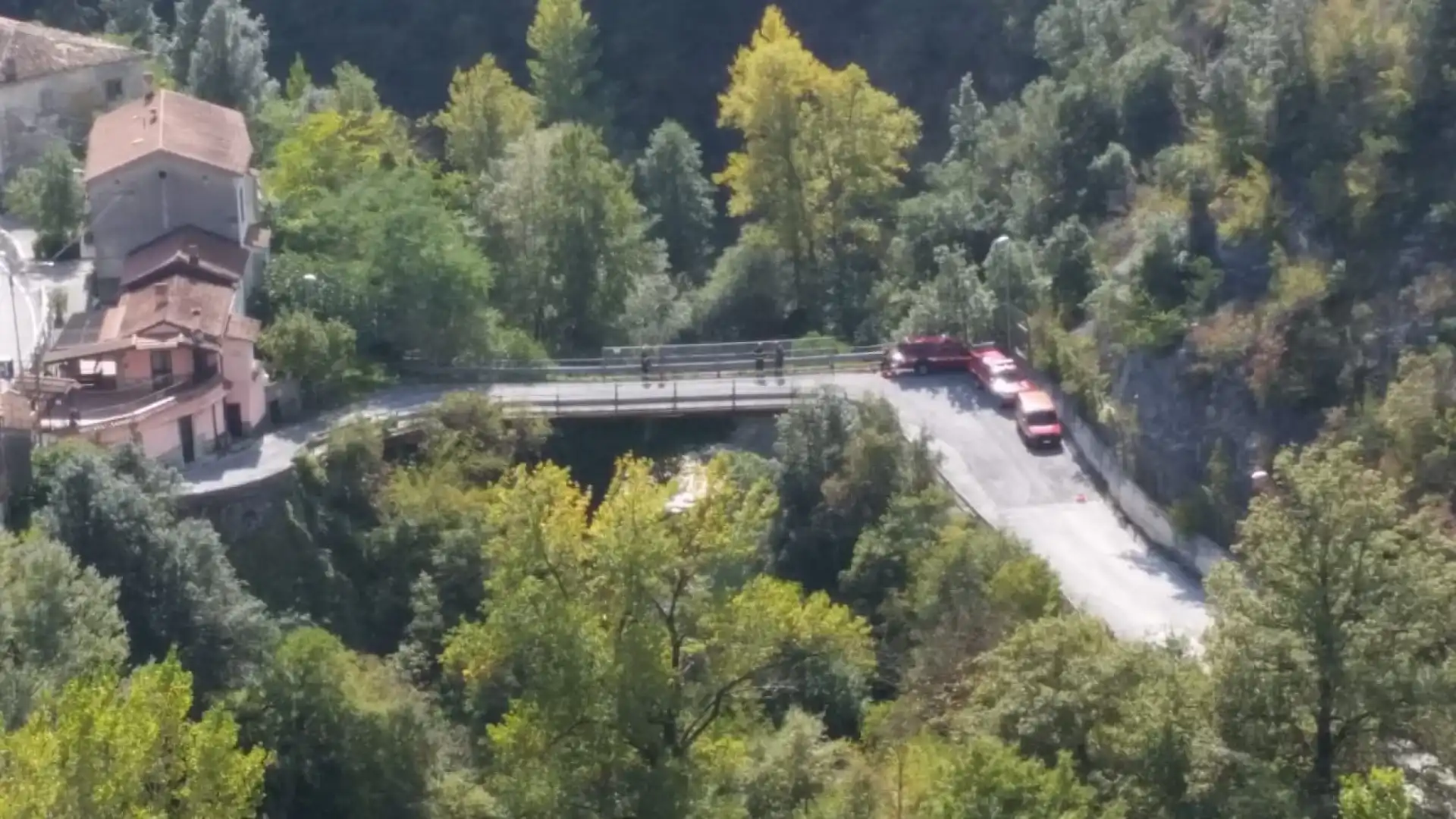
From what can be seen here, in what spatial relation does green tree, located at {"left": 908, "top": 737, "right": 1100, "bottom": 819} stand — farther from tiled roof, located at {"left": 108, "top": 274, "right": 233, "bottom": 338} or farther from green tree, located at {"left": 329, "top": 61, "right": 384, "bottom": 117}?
green tree, located at {"left": 329, "top": 61, "right": 384, "bottom": 117}

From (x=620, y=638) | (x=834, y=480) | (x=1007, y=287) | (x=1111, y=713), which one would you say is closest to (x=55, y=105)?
(x=1007, y=287)

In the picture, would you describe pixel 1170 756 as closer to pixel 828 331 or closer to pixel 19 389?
pixel 19 389

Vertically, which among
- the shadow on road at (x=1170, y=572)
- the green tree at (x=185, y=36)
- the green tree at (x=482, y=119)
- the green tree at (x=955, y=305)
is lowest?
the shadow on road at (x=1170, y=572)

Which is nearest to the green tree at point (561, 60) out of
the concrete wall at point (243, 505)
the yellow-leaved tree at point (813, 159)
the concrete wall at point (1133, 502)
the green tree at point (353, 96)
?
the green tree at point (353, 96)

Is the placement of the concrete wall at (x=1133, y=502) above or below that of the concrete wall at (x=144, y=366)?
below

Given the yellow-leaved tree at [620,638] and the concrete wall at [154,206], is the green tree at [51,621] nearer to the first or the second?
the yellow-leaved tree at [620,638]

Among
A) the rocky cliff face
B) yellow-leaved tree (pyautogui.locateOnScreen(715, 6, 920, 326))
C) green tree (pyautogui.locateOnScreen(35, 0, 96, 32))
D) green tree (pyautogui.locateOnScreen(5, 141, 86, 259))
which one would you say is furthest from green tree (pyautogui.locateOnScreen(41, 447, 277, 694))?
green tree (pyautogui.locateOnScreen(35, 0, 96, 32))
